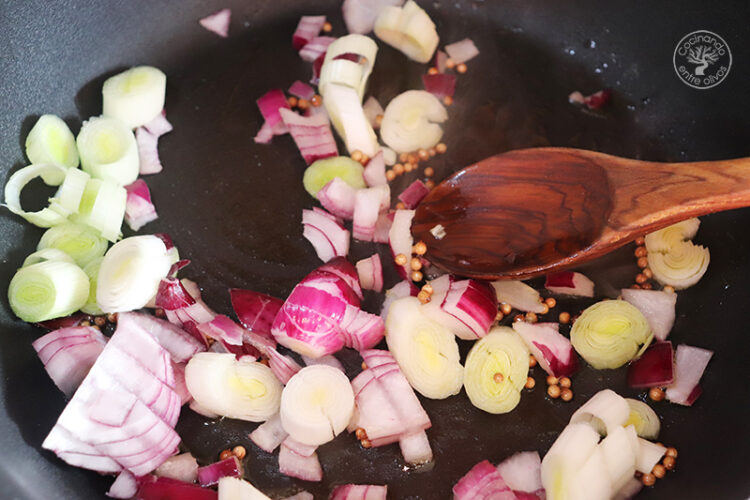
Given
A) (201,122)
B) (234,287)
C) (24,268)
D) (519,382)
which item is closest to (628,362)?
(519,382)

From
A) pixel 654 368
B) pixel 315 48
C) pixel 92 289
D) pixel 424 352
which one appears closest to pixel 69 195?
pixel 92 289

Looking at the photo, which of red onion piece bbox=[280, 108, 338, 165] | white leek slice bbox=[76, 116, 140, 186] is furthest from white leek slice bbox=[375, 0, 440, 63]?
white leek slice bbox=[76, 116, 140, 186]

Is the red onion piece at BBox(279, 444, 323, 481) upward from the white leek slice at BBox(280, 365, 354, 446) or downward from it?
downward

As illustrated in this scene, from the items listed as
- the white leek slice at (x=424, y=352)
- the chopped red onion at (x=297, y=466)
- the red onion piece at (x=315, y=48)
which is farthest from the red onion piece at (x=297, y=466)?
the red onion piece at (x=315, y=48)

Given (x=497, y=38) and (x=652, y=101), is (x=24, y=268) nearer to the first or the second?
(x=497, y=38)

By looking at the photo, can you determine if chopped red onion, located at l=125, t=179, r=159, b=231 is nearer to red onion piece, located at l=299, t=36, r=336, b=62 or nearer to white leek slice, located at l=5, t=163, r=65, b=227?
white leek slice, located at l=5, t=163, r=65, b=227
